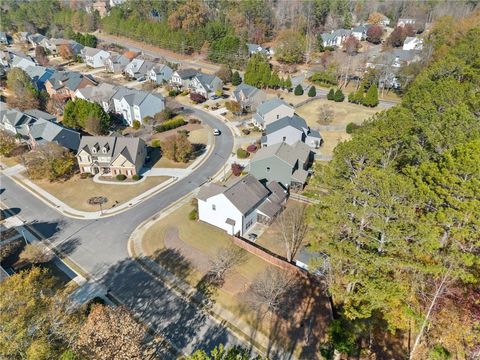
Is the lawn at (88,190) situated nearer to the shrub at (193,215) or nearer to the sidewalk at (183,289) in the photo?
the sidewalk at (183,289)

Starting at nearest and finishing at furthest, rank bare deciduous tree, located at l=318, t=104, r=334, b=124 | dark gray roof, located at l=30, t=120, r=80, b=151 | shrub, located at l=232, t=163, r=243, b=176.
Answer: shrub, located at l=232, t=163, r=243, b=176 < dark gray roof, located at l=30, t=120, r=80, b=151 < bare deciduous tree, located at l=318, t=104, r=334, b=124

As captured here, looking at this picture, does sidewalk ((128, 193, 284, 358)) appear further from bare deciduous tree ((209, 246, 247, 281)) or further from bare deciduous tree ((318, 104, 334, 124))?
bare deciduous tree ((318, 104, 334, 124))

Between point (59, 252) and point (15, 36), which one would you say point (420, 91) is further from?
point (15, 36)

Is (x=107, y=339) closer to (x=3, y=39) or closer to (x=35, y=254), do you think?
(x=35, y=254)

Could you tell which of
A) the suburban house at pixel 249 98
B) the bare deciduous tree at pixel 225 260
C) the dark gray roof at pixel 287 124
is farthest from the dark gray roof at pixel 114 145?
the suburban house at pixel 249 98

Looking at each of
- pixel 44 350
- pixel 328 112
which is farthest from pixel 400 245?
pixel 328 112

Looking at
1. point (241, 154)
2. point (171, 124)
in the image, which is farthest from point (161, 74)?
point (241, 154)

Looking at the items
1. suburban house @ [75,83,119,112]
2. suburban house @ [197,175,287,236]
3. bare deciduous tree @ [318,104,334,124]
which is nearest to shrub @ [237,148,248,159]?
suburban house @ [197,175,287,236]
